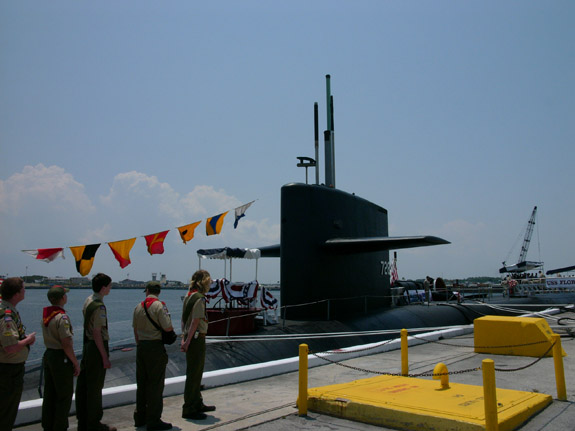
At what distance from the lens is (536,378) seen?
7230 mm

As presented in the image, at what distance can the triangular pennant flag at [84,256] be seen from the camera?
966 centimetres

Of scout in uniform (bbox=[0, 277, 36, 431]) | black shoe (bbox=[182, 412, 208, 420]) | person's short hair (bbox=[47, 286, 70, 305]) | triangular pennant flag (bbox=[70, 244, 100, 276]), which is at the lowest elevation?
black shoe (bbox=[182, 412, 208, 420])

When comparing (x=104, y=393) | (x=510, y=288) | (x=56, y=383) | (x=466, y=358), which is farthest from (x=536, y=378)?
(x=510, y=288)

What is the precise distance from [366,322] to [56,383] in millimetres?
8697

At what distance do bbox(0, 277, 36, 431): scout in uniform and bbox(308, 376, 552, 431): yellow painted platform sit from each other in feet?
9.46

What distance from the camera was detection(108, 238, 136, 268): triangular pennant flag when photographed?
10.2 meters

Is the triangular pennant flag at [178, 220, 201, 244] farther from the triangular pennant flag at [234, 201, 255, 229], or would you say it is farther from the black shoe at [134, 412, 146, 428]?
the black shoe at [134, 412, 146, 428]

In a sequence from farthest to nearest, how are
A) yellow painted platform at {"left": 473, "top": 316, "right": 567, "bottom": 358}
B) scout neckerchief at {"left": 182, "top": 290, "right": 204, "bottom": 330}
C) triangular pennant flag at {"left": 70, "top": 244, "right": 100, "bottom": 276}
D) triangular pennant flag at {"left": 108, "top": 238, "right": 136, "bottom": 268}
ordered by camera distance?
triangular pennant flag at {"left": 108, "top": 238, "right": 136, "bottom": 268} < triangular pennant flag at {"left": 70, "top": 244, "right": 100, "bottom": 276} < yellow painted platform at {"left": 473, "top": 316, "right": 567, "bottom": 358} < scout neckerchief at {"left": 182, "top": 290, "right": 204, "bottom": 330}

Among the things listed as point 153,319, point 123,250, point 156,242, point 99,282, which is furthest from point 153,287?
point 156,242

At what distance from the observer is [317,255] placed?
37.6 ft

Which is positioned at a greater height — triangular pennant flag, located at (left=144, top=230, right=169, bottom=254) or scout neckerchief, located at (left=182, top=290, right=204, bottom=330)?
triangular pennant flag, located at (left=144, top=230, right=169, bottom=254)

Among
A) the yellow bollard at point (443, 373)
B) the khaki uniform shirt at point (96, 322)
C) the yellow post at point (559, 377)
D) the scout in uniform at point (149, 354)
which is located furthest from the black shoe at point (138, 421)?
the yellow post at point (559, 377)

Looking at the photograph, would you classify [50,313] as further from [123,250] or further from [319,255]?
[319,255]

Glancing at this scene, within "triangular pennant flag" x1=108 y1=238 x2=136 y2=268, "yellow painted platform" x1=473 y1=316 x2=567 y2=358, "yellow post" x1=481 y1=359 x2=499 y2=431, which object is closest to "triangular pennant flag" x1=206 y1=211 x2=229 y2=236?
"triangular pennant flag" x1=108 y1=238 x2=136 y2=268
